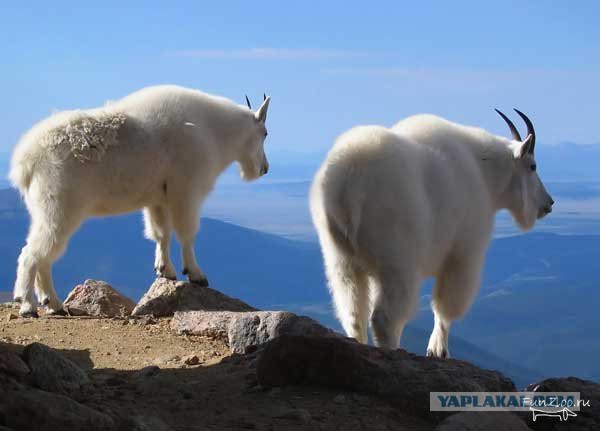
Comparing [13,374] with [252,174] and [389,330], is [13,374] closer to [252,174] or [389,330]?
[389,330]

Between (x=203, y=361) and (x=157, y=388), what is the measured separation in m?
1.11

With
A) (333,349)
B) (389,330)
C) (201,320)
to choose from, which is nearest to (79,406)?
(333,349)

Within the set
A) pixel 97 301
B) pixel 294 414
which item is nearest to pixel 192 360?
pixel 294 414

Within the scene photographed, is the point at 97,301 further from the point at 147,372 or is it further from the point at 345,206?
the point at 345,206

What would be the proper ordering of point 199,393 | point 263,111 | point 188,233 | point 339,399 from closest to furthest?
point 339,399, point 199,393, point 188,233, point 263,111

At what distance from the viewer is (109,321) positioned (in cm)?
732

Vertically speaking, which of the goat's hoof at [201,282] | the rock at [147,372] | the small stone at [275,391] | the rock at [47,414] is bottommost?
the goat's hoof at [201,282]

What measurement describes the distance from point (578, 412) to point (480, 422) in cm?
79

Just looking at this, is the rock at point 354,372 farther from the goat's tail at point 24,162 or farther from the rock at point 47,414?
the goat's tail at point 24,162

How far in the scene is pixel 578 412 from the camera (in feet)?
14.7

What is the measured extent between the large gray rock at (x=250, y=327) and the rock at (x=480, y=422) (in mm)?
1523

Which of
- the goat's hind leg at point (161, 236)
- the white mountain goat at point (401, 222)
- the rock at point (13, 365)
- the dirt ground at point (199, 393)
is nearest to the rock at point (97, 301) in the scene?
the goat's hind leg at point (161, 236)

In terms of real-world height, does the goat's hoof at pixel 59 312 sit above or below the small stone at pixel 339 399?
below

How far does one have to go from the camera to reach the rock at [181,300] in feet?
24.7
